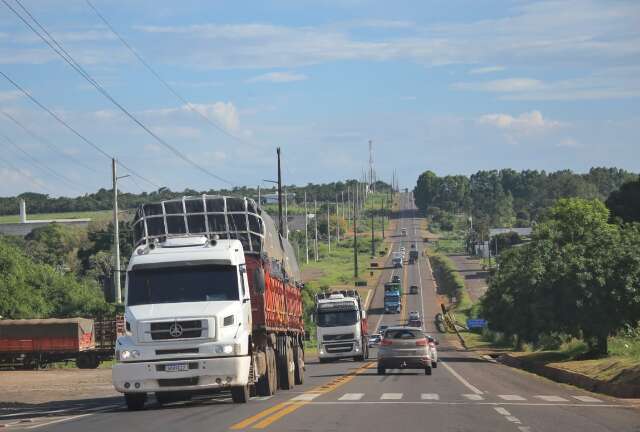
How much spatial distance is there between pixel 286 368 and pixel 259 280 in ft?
21.1

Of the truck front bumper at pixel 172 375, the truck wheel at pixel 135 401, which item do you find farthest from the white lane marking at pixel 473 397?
the truck wheel at pixel 135 401

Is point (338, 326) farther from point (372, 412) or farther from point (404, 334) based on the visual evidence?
point (372, 412)

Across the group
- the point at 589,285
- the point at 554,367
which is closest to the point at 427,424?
the point at 554,367

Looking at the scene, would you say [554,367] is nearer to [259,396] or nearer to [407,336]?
[407,336]

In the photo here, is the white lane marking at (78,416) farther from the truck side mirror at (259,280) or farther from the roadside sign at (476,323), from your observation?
the roadside sign at (476,323)

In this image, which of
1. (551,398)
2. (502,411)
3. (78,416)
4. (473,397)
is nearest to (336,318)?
(551,398)

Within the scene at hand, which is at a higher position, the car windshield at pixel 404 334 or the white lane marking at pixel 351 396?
the car windshield at pixel 404 334

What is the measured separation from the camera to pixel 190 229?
25422 millimetres

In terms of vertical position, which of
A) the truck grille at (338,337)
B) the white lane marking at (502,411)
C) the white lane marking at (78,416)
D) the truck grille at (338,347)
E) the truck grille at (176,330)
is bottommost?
the truck grille at (338,347)

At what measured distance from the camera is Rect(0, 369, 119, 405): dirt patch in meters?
30.4

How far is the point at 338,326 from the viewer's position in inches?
2189

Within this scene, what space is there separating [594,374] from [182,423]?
74.2 feet

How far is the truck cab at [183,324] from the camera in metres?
20.9

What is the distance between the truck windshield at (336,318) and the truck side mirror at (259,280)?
32.9m
